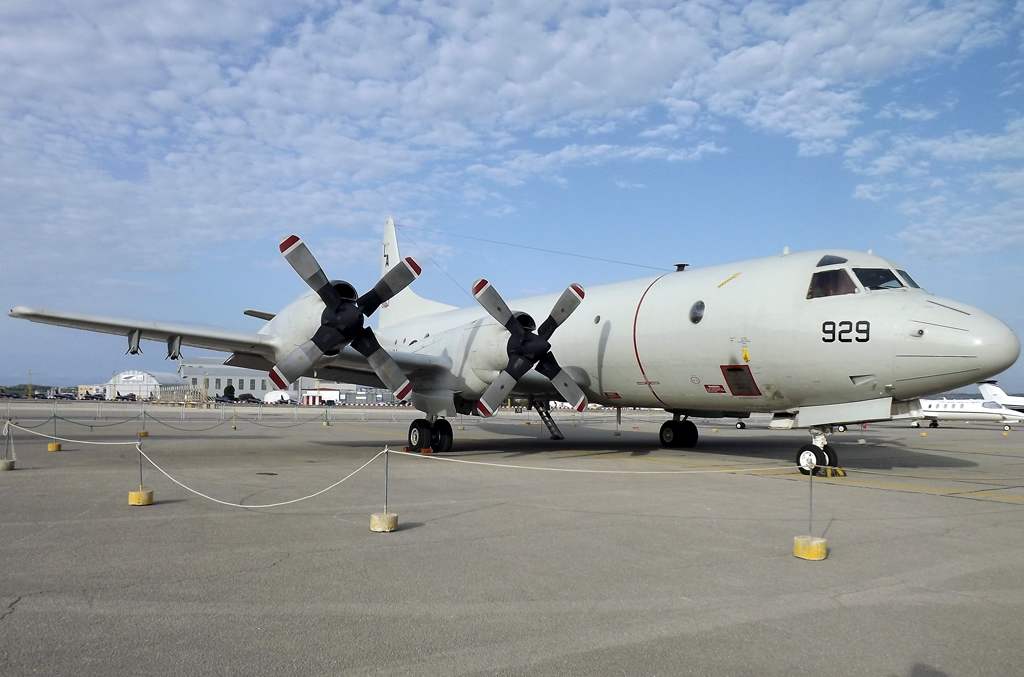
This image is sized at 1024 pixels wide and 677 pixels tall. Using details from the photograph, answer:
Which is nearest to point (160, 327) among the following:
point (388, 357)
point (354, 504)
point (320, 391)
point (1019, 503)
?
point (388, 357)

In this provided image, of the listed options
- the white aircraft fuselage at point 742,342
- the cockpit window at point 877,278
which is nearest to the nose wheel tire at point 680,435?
the white aircraft fuselage at point 742,342

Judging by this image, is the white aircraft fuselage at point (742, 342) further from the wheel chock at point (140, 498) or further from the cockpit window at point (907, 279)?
the wheel chock at point (140, 498)

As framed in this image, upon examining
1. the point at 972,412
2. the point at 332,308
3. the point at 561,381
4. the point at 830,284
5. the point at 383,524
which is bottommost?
the point at 383,524

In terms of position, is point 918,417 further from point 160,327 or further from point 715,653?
point 160,327

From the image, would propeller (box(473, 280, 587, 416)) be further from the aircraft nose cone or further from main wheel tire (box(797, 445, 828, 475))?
the aircraft nose cone

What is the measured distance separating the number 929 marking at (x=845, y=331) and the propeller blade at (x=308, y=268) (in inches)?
387

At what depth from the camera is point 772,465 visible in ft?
53.0

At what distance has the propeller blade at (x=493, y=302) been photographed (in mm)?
16625

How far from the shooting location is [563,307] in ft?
54.4

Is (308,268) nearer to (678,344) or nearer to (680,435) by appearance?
(678,344)

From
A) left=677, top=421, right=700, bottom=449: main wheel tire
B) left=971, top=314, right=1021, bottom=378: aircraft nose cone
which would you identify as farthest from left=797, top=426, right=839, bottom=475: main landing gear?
left=677, top=421, right=700, bottom=449: main wheel tire

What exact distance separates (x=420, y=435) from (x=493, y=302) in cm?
420

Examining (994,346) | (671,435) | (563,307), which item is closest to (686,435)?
(671,435)

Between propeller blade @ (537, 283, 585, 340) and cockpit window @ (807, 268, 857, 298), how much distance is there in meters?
4.98
